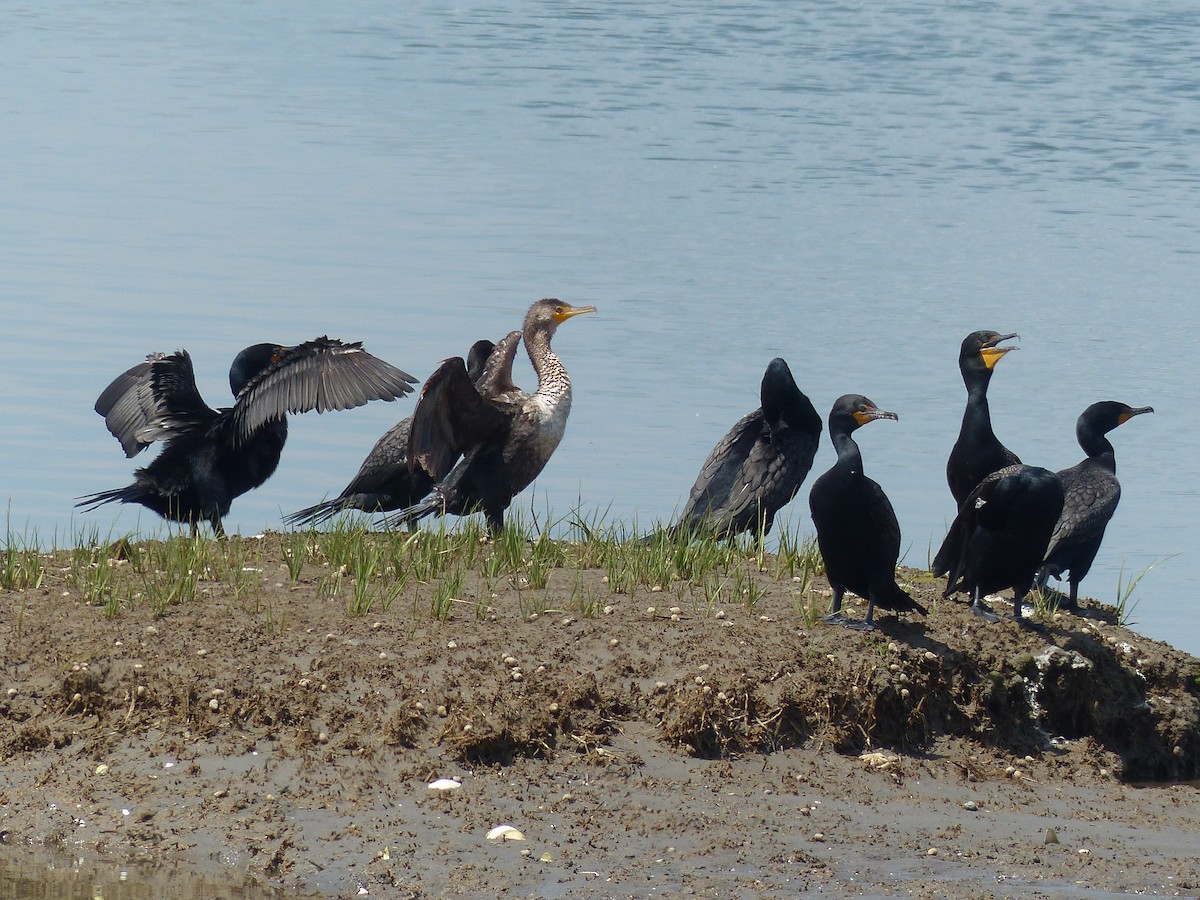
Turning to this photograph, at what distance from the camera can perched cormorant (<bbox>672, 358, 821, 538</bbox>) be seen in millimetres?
8820

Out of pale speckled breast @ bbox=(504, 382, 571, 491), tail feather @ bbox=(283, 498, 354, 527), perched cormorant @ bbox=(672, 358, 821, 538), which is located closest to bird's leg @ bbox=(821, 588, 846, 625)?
perched cormorant @ bbox=(672, 358, 821, 538)

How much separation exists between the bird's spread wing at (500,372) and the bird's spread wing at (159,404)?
1.39m

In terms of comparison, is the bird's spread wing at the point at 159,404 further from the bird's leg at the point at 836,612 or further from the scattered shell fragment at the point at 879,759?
the scattered shell fragment at the point at 879,759

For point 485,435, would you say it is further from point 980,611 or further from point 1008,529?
point 1008,529

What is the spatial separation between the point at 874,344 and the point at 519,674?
8438mm

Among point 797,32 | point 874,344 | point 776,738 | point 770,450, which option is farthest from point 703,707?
point 797,32

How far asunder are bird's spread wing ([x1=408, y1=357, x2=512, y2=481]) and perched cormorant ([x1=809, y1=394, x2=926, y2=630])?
2103mm

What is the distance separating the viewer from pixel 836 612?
6859 mm

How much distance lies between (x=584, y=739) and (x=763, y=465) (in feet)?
10.6

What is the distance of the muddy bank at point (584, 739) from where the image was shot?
539 centimetres

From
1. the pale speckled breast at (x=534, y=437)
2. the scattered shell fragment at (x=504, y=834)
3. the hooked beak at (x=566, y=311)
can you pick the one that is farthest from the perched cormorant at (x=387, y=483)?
the scattered shell fragment at (x=504, y=834)

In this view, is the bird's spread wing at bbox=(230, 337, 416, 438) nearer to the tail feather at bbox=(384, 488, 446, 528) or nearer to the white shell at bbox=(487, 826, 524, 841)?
the tail feather at bbox=(384, 488, 446, 528)

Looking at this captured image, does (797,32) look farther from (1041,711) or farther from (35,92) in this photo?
(1041,711)

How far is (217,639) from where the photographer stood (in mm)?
6328
